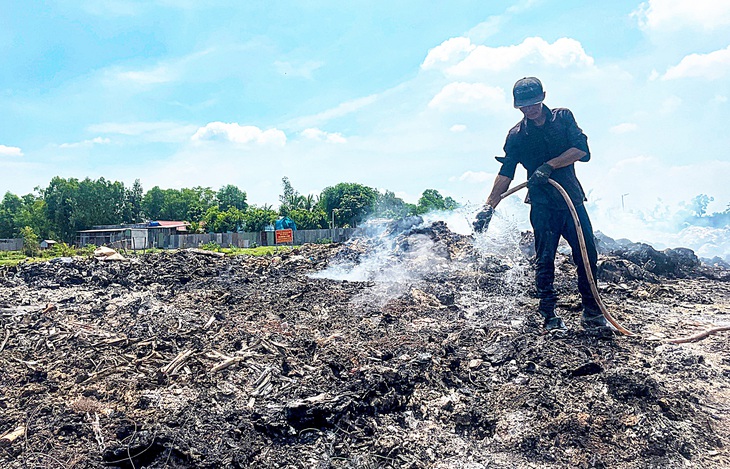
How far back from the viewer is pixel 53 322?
13.6 feet

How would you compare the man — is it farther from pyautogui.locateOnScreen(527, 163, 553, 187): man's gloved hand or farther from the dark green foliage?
the dark green foliage

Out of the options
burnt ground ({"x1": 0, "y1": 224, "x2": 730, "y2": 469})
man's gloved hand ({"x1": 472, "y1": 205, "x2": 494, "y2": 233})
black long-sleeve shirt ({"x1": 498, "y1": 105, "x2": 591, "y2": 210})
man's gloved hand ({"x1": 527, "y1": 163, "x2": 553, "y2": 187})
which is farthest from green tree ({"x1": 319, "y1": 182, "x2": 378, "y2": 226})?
man's gloved hand ({"x1": 527, "y1": 163, "x2": 553, "y2": 187})

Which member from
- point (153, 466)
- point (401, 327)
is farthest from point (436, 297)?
point (153, 466)

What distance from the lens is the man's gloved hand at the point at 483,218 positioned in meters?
4.04

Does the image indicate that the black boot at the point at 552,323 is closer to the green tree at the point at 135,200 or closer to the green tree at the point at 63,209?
the green tree at the point at 63,209

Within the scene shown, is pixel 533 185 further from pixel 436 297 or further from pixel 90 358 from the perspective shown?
pixel 90 358

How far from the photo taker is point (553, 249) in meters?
3.66

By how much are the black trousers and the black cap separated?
84 centimetres

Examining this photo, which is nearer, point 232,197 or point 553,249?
point 553,249

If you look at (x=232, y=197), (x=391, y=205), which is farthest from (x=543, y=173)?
(x=232, y=197)

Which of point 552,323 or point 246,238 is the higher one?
point 246,238

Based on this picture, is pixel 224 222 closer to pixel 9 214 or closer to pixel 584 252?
pixel 9 214

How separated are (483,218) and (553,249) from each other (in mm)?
669

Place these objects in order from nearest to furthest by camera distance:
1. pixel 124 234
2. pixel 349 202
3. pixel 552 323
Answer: pixel 552 323 < pixel 124 234 < pixel 349 202
